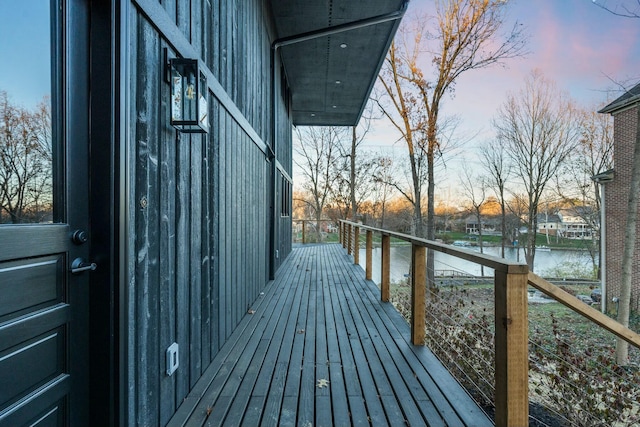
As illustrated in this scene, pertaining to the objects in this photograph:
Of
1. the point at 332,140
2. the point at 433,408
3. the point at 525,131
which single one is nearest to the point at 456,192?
the point at 525,131

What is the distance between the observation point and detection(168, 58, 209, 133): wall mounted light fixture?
1721 millimetres

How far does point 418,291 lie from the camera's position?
8.60 ft

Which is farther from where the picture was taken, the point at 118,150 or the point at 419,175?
the point at 419,175

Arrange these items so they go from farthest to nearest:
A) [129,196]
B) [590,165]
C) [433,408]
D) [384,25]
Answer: [590,165], [384,25], [433,408], [129,196]

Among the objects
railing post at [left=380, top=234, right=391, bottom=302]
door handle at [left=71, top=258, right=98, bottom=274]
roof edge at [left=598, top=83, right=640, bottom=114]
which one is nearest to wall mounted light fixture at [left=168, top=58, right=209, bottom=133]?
door handle at [left=71, top=258, right=98, bottom=274]

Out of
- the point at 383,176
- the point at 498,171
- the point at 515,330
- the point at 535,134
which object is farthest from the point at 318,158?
the point at 515,330

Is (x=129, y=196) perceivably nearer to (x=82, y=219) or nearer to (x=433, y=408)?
(x=82, y=219)

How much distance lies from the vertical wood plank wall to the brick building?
1227 centimetres

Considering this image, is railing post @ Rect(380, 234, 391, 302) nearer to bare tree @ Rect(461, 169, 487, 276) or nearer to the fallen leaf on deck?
the fallen leaf on deck

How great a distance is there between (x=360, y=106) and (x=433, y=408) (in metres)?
8.90

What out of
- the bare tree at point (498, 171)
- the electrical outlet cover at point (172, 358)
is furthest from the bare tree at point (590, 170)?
the electrical outlet cover at point (172, 358)

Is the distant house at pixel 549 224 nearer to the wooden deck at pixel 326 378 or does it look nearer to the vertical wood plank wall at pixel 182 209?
the wooden deck at pixel 326 378

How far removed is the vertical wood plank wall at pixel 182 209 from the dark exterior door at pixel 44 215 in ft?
0.59

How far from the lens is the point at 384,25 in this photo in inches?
221
